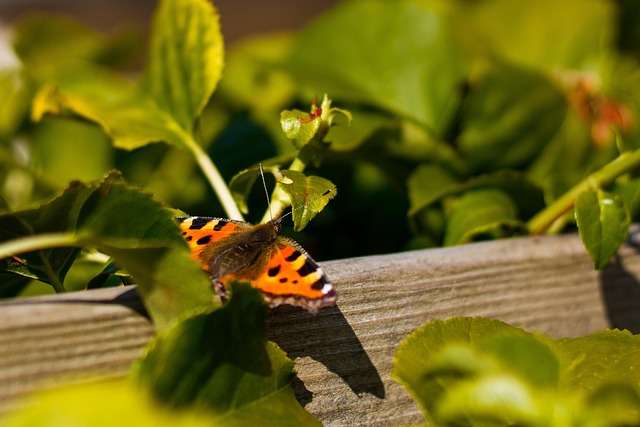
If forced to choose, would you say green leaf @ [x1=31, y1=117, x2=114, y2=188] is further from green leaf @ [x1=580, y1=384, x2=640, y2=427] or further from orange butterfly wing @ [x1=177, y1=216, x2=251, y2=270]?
green leaf @ [x1=580, y1=384, x2=640, y2=427]

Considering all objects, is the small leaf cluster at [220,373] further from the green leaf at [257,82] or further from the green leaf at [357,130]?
the green leaf at [257,82]

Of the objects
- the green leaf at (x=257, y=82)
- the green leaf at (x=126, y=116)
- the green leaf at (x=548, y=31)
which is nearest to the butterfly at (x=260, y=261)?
the green leaf at (x=126, y=116)

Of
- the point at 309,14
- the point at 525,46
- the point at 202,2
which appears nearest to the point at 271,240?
the point at 202,2

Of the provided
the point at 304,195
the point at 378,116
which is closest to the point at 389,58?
the point at 378,116

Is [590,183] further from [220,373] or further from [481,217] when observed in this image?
[220,373]

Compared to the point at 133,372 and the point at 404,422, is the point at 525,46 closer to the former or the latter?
the point at 404,422

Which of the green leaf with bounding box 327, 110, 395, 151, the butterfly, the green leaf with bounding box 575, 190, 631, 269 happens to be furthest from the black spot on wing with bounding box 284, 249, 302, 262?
the green leaf with bounding box 575, 190, 631, 269
